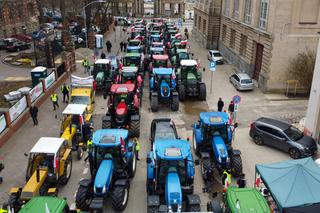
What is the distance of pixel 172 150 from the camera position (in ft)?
38.1

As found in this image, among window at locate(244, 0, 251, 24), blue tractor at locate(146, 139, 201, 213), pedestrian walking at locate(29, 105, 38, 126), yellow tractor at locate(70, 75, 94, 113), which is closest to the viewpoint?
blue tractor at locate(146, 139, 201, 213)

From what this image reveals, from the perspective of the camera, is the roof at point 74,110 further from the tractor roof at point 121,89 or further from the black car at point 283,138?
the black car at point 283,138

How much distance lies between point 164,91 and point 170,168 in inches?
406

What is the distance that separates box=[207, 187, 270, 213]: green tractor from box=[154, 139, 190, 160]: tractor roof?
187cm

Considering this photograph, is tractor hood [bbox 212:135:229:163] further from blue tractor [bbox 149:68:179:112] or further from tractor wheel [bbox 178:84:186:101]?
tractor wheel [bbox 178:84:186:101]

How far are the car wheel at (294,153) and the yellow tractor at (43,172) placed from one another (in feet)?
33.4

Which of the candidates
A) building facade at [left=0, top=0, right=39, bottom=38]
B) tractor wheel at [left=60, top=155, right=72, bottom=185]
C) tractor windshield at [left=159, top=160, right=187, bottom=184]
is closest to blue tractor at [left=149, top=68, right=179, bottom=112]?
tractor wheel at [left=60, top=155, right=72, bottom=185]

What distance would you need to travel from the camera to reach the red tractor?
57.5ft

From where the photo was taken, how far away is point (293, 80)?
24734 mm

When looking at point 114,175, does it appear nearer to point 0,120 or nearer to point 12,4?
point 0,120

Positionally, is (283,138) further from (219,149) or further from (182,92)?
(182,92)

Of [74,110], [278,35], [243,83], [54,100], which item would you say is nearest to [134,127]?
[74,110]

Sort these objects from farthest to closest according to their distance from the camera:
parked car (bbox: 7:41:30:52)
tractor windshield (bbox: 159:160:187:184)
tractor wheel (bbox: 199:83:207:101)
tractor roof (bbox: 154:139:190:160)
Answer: parked car (bbox: 7:41:30:52), tractor wheel (bbox: 199:83:207:101), tractor windshield (bbox: 159:160:187:184), tractor roof (bbox: 154:139:190:160)

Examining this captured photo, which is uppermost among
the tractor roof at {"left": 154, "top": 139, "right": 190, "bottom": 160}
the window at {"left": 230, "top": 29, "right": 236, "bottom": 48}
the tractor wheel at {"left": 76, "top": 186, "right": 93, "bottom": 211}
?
the window at {"left": 230, "top": 29, "right": 236, "bottom": 48}
